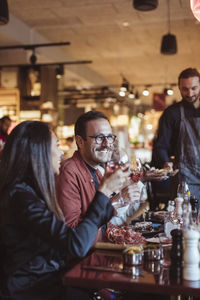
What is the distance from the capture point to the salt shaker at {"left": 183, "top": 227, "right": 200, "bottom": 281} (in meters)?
1.70

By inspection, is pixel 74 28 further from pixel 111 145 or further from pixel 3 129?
pixel 111 145

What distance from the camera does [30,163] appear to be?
75.1 inches

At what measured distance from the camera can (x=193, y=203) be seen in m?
2.87

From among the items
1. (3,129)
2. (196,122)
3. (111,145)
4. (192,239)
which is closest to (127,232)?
(111,145)

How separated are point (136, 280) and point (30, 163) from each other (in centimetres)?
66

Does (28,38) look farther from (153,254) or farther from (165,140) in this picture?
(153,254)

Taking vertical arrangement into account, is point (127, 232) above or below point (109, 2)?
below

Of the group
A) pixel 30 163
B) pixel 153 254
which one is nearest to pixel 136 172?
pixel 153 254

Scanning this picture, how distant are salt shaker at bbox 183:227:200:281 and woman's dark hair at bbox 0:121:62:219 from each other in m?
0.58

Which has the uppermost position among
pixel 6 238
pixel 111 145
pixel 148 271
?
pixel 111 145

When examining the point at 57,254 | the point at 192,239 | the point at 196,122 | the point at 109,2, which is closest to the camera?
the point at 192,239

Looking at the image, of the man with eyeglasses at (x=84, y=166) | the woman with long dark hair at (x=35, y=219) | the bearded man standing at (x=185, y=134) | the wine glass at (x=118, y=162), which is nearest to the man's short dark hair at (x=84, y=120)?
the man with eyeglasses at (x=84, y=166)

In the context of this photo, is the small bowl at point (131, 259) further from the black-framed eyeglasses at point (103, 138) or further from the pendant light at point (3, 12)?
the pendant light at point (3, 12)

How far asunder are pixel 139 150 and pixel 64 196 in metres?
11.7
